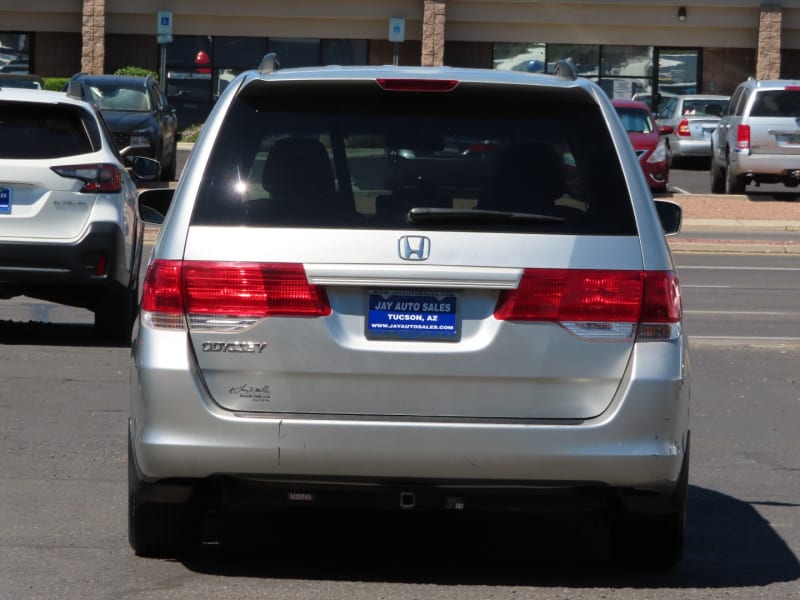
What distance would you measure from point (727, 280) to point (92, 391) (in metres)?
10.0

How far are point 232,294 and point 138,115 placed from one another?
23084mm

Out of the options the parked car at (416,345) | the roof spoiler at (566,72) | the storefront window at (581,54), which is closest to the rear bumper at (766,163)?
the storefront window at (581,54)

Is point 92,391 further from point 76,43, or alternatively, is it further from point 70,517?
point 76,43

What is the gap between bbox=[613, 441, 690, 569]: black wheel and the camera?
567 centimetres

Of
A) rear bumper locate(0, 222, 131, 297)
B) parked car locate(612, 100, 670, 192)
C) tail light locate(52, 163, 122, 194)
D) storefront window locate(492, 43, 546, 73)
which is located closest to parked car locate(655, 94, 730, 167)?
parked car locate(612, 100, 670, 192)

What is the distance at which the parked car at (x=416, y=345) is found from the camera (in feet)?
17.3

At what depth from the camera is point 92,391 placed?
9.77 meters

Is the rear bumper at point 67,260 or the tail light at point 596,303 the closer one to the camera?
the tail light at point 596,303

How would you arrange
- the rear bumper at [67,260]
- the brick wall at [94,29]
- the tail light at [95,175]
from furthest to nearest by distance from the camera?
the brick wall at [94,29]
the tail light at [95,175]
the rear bumper at [67,260]

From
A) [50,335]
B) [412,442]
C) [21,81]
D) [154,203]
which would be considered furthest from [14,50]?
[412,442]

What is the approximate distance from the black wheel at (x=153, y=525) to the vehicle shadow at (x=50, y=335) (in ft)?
19.6

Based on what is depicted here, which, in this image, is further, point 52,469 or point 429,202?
point 52,469

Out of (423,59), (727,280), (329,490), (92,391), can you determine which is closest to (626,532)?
(329,490)

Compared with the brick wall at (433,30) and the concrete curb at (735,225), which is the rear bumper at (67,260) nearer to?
the concrete curb at (735,225)
